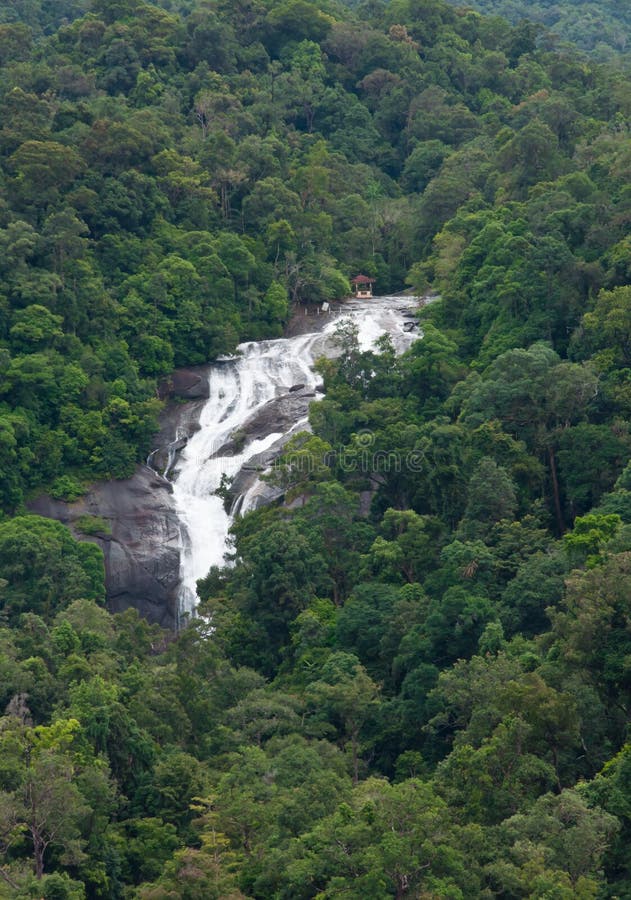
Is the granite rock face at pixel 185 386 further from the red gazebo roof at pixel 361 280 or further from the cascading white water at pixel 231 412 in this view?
the red gazebo roof at pixel 361 280

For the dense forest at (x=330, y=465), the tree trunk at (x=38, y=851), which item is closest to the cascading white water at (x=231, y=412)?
the dense forest at (x=330, y=465)

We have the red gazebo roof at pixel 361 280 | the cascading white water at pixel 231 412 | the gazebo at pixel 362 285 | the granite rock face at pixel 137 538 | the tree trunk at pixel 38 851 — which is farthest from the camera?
the red gazebo roof at pixel 361 280

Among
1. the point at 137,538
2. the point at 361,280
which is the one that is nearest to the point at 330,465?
the point at 137,538

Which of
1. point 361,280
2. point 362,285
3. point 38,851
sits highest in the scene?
point 38,851

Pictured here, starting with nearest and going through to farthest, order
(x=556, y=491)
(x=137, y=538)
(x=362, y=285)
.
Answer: (x=556, y=491)
(x=137, y=538)
(x=362, y=285)

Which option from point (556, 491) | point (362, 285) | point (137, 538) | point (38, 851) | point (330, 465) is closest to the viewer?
point (38, 851)

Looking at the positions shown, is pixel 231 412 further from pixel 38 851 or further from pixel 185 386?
pixel 38 851

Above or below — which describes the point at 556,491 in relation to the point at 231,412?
above

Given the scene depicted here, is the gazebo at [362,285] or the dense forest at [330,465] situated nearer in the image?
the dense forest at [330,465]
